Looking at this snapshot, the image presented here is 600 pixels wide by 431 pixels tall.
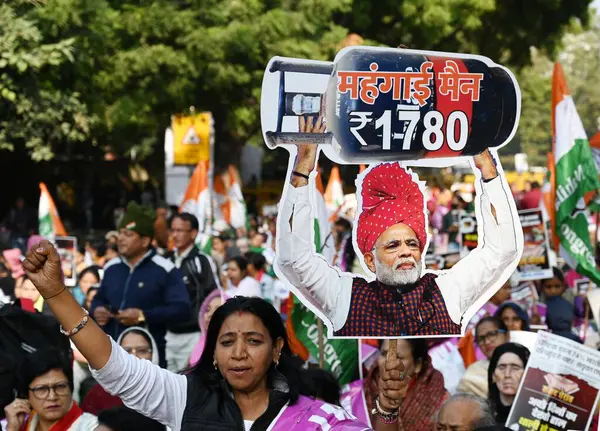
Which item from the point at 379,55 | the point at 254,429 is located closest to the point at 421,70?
the point at 379,55

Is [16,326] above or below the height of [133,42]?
below

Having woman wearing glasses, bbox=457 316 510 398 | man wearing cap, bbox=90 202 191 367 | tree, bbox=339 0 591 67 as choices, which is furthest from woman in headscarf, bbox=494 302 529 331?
tree, bbox=339 0 591 67

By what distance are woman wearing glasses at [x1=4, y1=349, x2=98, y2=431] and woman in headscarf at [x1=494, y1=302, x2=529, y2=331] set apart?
9.80 ft

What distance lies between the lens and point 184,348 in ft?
26.0

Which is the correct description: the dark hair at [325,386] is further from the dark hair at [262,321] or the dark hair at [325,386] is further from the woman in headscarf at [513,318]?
the woman in headscarf at [513,318]

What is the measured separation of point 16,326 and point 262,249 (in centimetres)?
980

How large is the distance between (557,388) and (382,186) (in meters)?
1.71

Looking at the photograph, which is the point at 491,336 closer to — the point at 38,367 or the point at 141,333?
the point at 141,333

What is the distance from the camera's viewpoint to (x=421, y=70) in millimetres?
4688

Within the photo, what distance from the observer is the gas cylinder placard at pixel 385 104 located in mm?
4531

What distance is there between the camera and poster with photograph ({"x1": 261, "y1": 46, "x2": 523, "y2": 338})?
4.52m

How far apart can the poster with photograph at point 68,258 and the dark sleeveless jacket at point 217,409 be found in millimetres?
8273

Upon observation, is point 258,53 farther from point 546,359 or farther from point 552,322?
point 546,359

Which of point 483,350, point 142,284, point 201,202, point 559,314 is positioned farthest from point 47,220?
point 483,350
